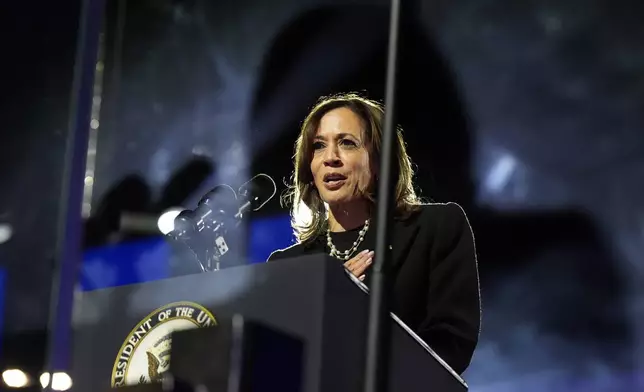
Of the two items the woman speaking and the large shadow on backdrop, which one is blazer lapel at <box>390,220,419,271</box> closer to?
the woman speaking

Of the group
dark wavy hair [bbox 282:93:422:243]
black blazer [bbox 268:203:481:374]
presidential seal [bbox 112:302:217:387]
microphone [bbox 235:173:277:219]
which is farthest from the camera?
microphone [bbox 235:173:277:219]

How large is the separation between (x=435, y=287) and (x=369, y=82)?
2.13ft

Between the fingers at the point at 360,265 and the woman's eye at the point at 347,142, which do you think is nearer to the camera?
the fingers at the point at 360,265

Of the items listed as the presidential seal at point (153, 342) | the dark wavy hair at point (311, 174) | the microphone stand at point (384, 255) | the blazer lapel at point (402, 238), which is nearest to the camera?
the microphone stand at point (384, 255)

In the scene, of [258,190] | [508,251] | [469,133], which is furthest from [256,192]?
[508,251]

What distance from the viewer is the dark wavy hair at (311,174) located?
1.94 m

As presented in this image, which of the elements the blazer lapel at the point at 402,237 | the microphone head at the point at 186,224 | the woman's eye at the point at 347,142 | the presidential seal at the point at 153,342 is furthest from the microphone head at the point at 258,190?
the presidential seal at the point at 153,342

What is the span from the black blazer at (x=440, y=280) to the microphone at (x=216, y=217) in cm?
28

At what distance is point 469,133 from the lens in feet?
6.30

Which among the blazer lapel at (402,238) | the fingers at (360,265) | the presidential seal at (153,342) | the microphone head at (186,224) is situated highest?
the microphone head at (186,224)

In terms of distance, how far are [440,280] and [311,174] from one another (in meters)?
0.48

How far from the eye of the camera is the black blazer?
1.65 metres

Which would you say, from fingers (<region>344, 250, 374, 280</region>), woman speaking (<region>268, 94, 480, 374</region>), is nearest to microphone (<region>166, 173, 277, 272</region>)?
woman speaking (<region>268, 94, 480, 374</region>)

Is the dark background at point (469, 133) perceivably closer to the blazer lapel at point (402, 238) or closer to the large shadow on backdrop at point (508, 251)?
the large shadow on backdrop at point (508, 251)
